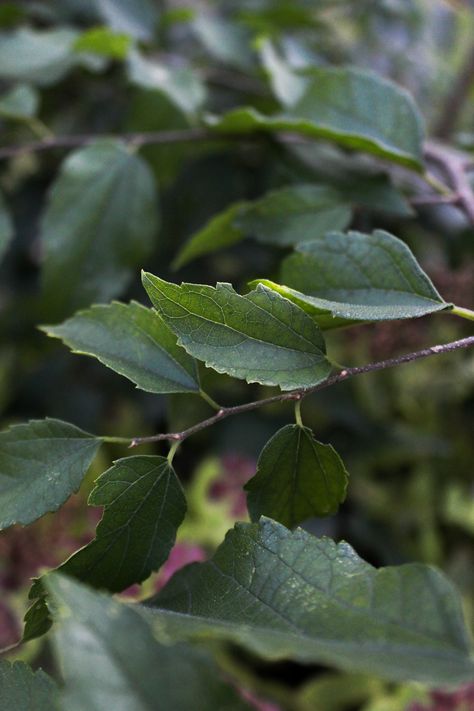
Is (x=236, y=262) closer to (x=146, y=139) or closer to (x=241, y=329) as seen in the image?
(x=146, y=139)

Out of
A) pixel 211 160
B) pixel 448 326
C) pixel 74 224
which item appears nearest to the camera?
pixel 74 224

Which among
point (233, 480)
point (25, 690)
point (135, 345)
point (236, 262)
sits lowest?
point (233, 480)

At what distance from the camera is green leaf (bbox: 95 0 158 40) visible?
0.96 metres

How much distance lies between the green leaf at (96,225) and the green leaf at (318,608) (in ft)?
1.28

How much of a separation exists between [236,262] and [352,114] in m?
0.45

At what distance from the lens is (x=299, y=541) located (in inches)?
15.1

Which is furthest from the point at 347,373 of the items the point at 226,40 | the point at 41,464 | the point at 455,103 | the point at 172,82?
the point at 455,103

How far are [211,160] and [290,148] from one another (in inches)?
9.3

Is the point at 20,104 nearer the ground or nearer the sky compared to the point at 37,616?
nearer the sky

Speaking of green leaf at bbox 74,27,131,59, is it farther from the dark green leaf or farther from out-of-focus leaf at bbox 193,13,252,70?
the dark green leaf

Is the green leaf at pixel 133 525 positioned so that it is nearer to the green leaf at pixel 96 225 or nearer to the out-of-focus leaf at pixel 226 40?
the green leaf at pixel 96 225

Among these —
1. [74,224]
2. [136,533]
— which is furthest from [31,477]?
[74,224]

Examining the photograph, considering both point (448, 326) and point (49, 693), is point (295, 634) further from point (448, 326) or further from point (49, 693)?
point (448, 326)

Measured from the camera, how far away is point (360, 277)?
504mm
